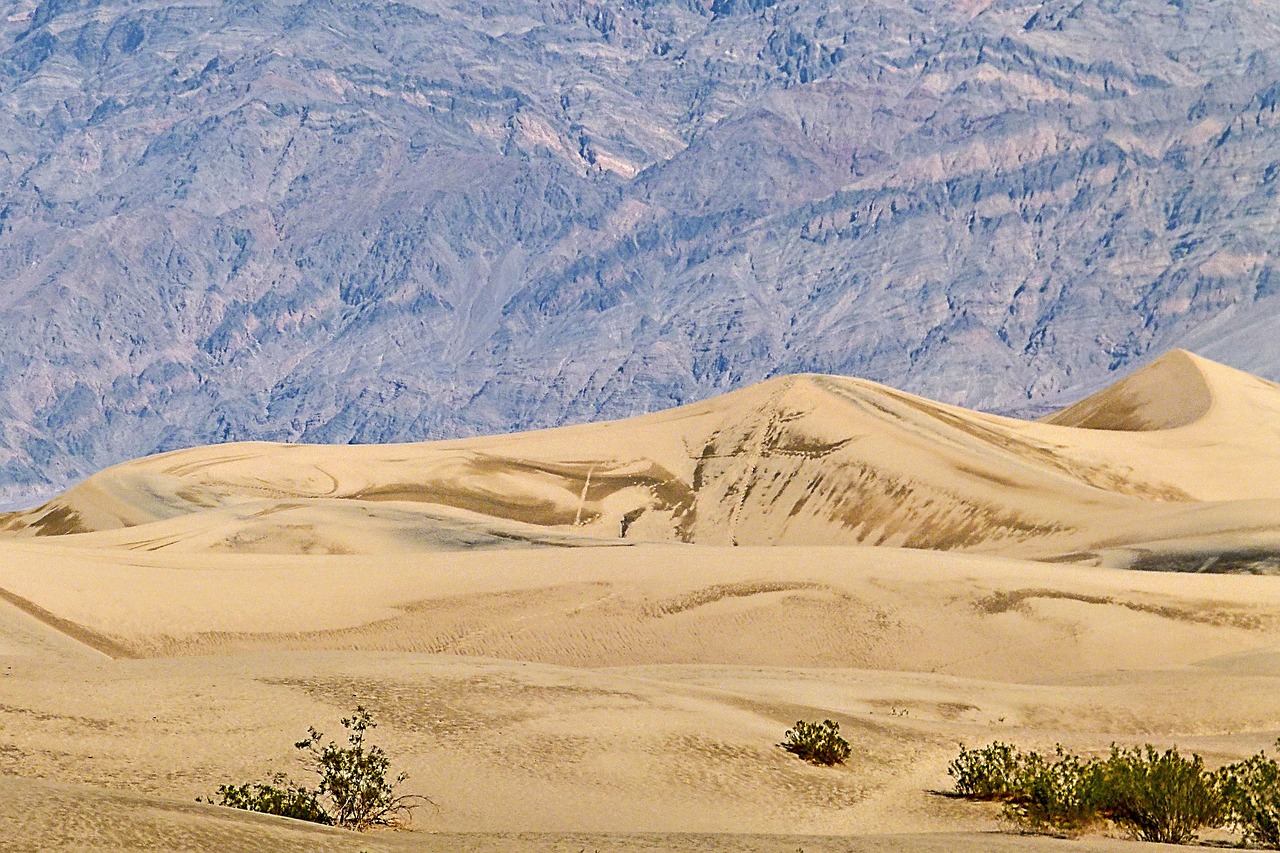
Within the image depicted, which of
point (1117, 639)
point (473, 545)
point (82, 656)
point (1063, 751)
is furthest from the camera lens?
point (473, 545)

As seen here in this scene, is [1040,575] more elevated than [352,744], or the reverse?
[352,744]

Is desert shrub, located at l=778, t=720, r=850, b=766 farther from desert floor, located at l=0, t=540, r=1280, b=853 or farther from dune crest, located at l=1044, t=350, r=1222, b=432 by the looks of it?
dune crest, located at l=1044, t=350, r=1222, b=432

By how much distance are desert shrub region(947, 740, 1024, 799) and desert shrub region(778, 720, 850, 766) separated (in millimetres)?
1182

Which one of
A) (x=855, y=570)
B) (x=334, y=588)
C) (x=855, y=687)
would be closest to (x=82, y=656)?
(x=334, y=588)

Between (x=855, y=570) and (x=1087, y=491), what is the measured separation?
83.3ft

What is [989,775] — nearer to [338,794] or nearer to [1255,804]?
[1255,804]

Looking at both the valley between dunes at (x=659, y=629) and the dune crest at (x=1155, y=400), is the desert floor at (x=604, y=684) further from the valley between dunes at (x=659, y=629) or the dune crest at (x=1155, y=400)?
the dune crest at (x=1155, y=400)

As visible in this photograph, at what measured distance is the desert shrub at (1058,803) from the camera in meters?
18.0

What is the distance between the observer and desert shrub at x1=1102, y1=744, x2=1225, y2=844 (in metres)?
17.5

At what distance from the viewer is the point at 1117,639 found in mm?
34844

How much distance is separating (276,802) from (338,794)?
44.5 inches

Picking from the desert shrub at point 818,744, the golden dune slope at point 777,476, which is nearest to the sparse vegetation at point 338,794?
the desert shrub at point 818,744

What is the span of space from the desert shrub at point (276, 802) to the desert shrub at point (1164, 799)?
7229mm

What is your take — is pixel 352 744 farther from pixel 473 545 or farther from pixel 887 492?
pixel 887 492
